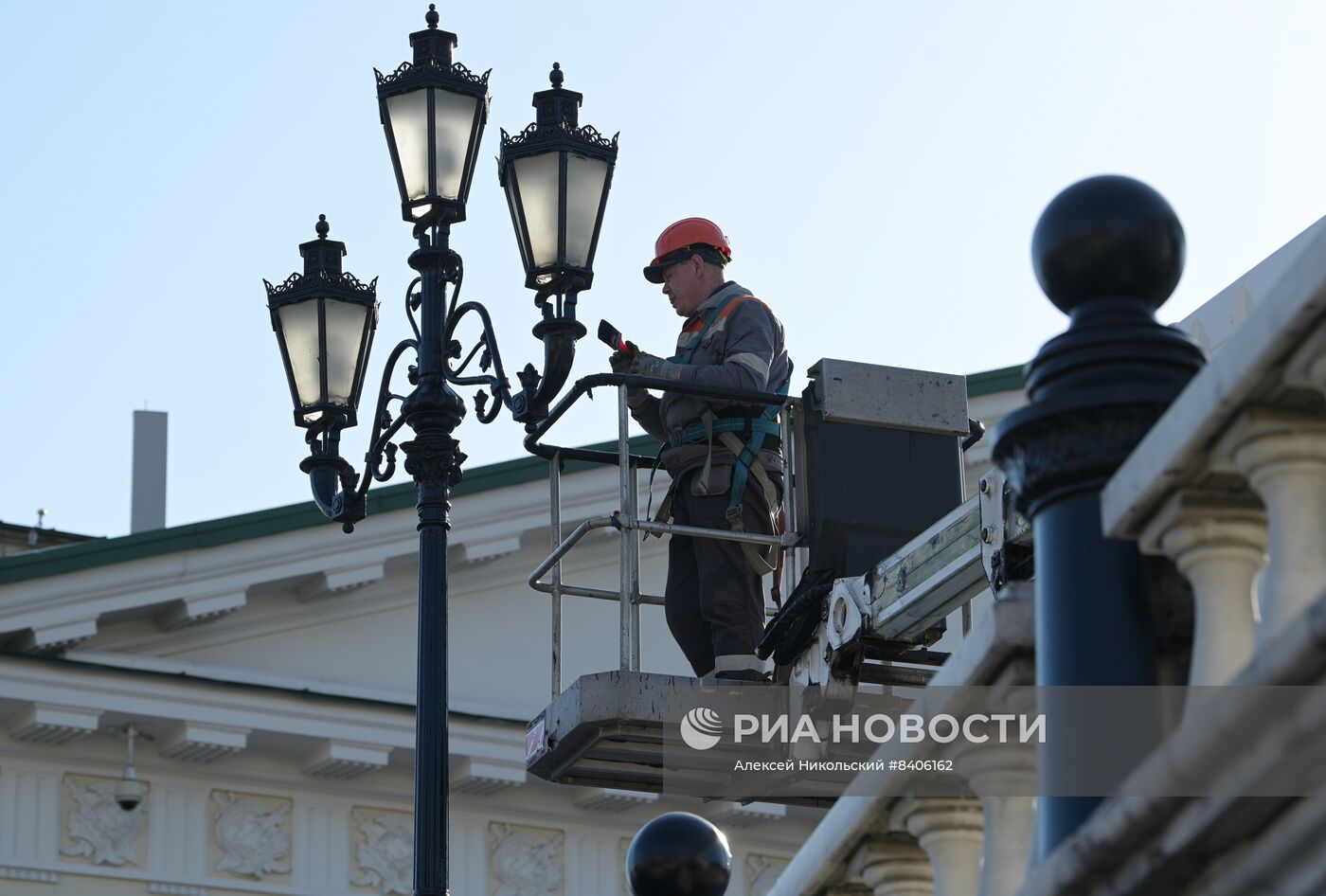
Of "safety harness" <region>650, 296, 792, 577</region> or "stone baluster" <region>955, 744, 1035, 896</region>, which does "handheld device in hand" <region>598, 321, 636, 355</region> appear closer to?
"safety harness" <region>650, 296, 792, 577</region>

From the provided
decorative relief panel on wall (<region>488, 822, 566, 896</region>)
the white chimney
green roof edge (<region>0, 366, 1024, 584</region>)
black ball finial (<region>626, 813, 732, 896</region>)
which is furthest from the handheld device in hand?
the white chimney

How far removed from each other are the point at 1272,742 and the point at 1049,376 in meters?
1.01

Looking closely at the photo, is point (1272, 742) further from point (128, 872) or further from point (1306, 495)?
point (128, 872)

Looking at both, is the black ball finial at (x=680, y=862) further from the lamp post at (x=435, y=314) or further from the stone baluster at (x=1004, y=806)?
the lamp post at (x=435, y=314)

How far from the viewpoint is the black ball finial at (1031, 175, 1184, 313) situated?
3518 millimetres

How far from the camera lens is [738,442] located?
937cm

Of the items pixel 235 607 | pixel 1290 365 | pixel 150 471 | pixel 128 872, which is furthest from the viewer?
pixel 150 471

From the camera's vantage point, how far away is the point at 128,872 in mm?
16812

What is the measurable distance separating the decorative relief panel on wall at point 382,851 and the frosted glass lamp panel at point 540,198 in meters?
9.11

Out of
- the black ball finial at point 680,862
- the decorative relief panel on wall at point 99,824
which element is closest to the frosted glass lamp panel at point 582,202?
the black ball finial at point 680,862

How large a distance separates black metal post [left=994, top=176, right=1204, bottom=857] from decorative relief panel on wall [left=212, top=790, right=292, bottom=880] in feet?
47.0

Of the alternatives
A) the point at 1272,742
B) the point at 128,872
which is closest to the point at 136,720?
the point at 128,872

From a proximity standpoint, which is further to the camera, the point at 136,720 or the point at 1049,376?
the point at 136,720

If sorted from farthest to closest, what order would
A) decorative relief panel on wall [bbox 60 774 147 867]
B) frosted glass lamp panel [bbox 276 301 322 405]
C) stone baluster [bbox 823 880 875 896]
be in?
decorative relief panel on wall [bbox 60 774 147 867] → frosted glass lamp panel [bbox 276 301 322 405] → stone baluster [bbox 823 880 875 896]
